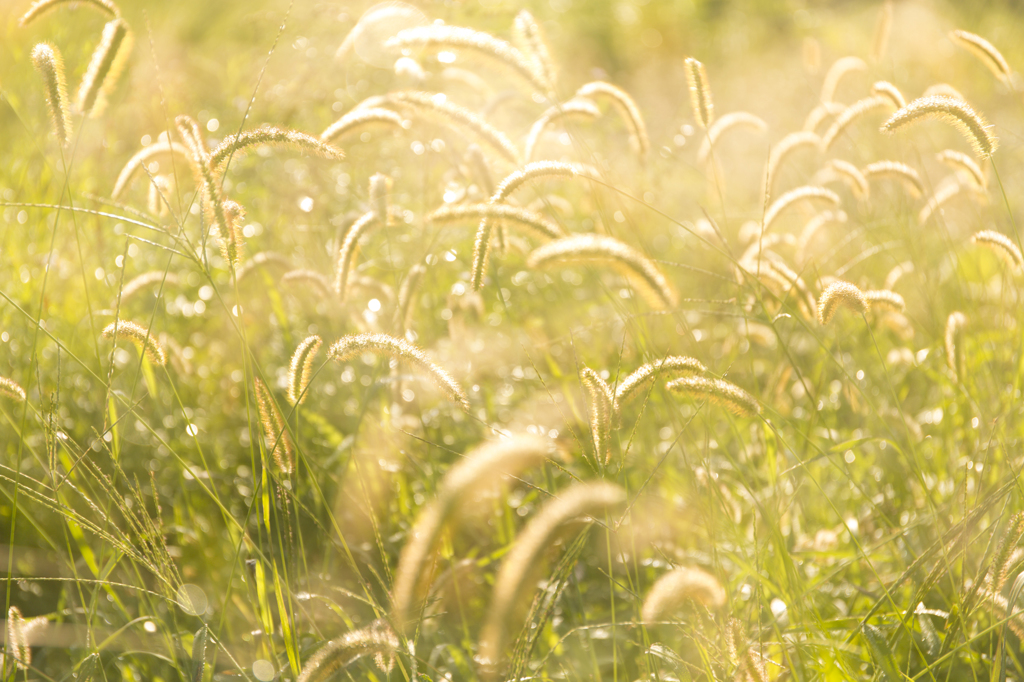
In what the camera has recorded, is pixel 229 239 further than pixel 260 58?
No

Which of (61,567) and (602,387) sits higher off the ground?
(602,387)

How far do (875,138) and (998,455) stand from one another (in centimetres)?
243

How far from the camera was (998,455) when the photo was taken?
1959 millimetres

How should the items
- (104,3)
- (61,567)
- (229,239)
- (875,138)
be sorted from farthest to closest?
(875,138) < (61,567) < (104,3) < (229,239)

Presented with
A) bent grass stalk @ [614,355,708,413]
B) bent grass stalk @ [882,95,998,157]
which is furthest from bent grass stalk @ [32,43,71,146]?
bent grass stalk @ [882,95,998,157]

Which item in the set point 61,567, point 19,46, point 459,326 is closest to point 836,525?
point 459,326

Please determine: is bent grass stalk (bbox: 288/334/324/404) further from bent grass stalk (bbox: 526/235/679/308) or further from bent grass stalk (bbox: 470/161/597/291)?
bent grass stalk (bbox: 526/235/679/308)

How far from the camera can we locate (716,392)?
124cm

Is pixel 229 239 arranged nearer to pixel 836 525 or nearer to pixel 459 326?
pixel 459 326

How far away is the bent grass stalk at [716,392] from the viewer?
123 centimetres

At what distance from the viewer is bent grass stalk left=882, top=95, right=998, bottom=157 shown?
1.36 m

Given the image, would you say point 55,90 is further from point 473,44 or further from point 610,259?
point 610,259

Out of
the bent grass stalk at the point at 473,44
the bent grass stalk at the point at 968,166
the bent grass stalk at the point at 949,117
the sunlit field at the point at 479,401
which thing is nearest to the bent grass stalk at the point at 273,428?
the sunlit field at the point at 479,401

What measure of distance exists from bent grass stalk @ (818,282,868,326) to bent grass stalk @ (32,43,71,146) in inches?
63.7
